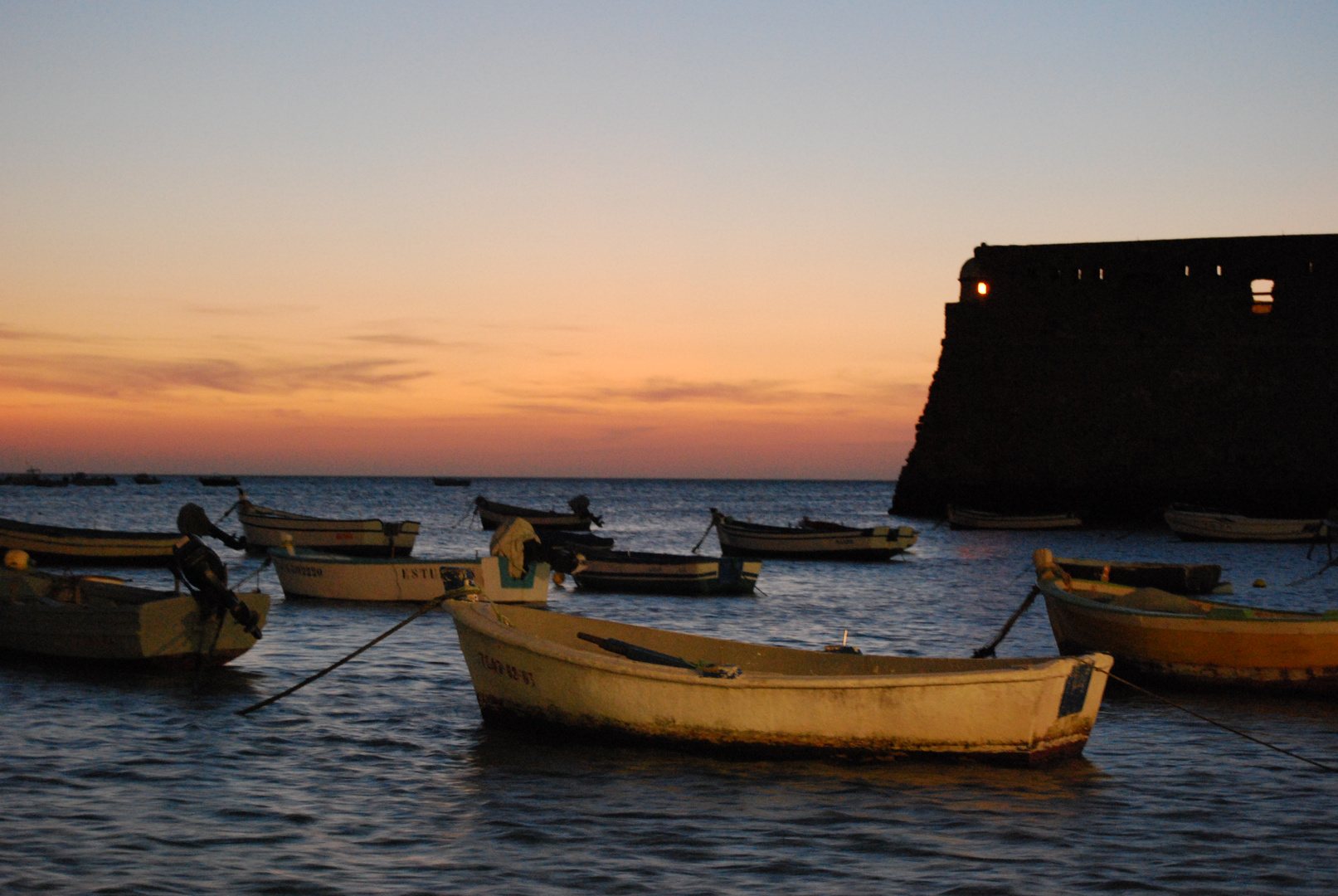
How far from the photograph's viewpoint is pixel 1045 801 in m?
8.73

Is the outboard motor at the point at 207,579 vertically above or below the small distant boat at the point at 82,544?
above

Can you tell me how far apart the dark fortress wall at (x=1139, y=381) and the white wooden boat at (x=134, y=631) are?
51568 mm

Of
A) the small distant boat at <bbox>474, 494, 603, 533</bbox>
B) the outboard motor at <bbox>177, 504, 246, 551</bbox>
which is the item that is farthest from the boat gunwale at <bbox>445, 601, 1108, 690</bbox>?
the small distant boat at <bbox>474, 494, 603, 533</bbox>

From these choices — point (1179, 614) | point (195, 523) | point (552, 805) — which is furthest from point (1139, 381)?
point (552, 805)

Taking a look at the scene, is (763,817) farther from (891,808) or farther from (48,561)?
(48,561)

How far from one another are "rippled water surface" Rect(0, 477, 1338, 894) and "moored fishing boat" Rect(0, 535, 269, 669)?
29 centimetres

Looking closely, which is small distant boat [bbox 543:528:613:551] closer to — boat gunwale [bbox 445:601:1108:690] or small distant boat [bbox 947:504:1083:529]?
boat gunwale [bbox 445:601:1108:690]

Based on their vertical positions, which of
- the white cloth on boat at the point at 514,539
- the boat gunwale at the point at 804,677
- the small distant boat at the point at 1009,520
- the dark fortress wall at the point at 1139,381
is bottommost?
the small distant boat at the point at 1009,520

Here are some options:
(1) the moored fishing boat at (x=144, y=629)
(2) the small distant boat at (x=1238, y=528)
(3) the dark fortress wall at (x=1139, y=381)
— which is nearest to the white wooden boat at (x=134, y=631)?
(1) the moored fishing boat at (x=144, y=629)

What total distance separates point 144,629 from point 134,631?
0.42 feet

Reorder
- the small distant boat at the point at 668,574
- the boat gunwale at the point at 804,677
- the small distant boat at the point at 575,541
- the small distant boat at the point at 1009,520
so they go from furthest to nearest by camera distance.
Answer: the small distant boat at the point at 1009,520
the small distant boat at the point at 575,541
the small distant boat at the point at 668,574
the boat gunwale at the point at 804,677

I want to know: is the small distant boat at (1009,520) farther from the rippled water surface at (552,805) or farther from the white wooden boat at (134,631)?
the white wooden boat at (134,631)

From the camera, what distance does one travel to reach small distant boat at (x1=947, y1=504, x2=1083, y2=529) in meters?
56.2

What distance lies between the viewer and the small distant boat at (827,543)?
128 feet
